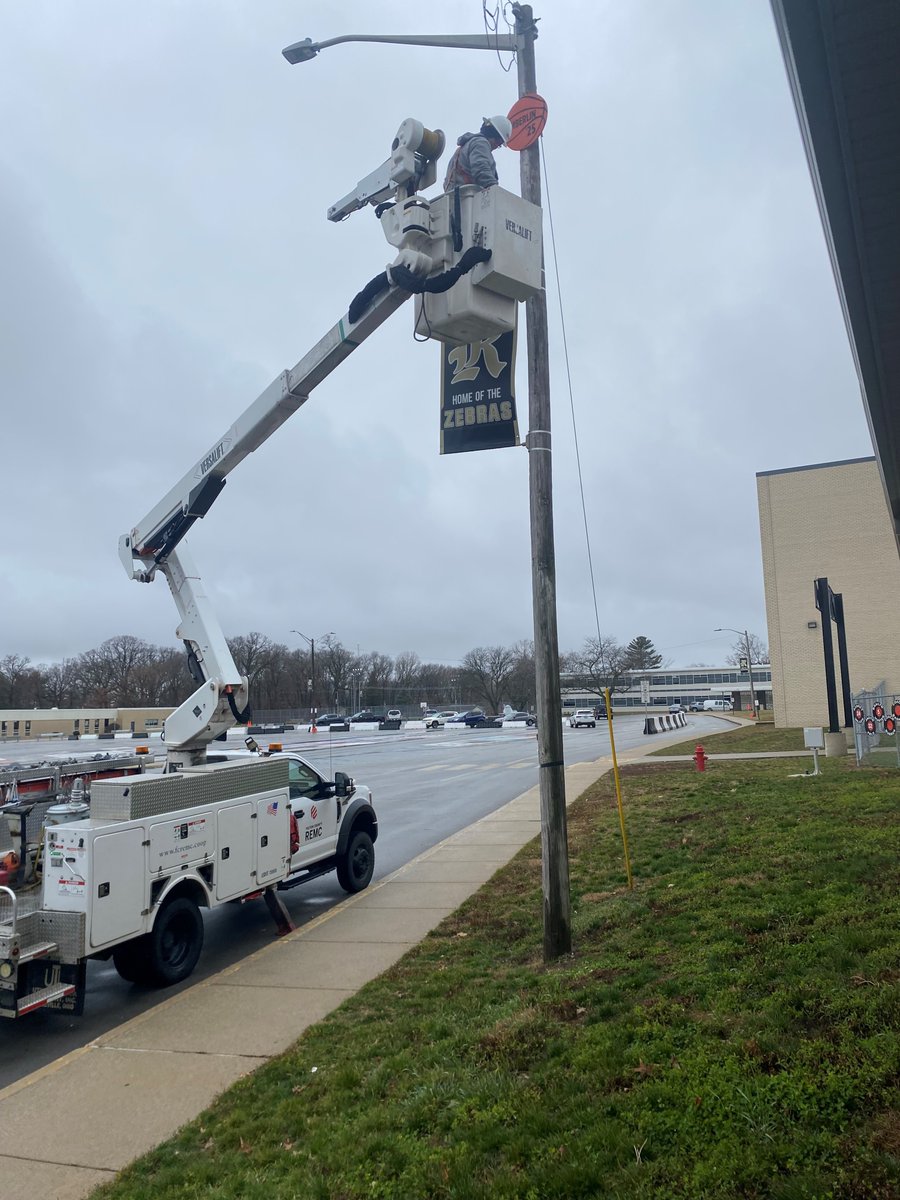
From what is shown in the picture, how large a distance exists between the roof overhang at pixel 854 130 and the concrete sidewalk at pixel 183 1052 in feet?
20.5

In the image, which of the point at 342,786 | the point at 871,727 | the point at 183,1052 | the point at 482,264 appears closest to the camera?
the point at 183,1052

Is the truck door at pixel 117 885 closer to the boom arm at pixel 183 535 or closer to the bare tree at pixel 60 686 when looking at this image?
the boom arm at pixel 183 535

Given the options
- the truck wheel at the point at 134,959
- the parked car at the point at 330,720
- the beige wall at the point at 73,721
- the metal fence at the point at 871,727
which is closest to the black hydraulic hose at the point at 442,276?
the truck wheel at the point at 134,959

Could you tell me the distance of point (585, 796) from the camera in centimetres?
1781

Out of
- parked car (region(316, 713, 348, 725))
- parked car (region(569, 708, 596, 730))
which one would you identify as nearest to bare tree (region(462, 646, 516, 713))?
parked car (region(316, 713, 348, 725))

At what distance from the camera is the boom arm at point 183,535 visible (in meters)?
8.27

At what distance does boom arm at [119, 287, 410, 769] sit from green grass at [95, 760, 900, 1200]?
10.4 feet

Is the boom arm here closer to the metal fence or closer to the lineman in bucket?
the lineman in bucket

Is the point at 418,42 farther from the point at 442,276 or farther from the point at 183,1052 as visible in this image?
the point at 183,1052

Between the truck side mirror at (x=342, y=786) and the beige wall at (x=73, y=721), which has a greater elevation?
the truck side mirror at (x=342, y=786)

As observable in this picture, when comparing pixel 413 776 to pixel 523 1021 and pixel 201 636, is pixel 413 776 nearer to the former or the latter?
pixel 201 636

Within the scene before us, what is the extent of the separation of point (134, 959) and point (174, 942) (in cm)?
38

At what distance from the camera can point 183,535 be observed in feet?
30.5

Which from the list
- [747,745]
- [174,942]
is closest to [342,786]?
[174,942]
